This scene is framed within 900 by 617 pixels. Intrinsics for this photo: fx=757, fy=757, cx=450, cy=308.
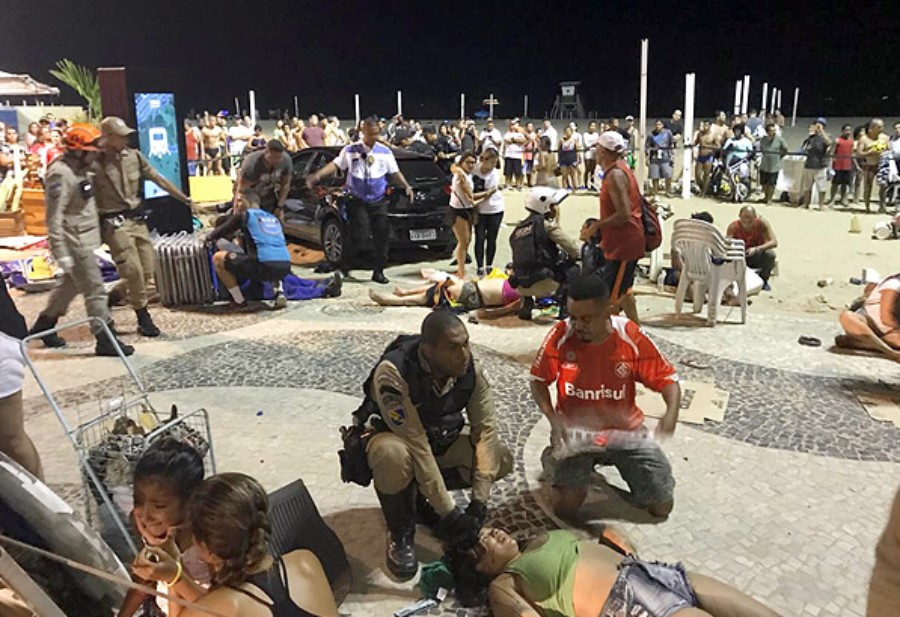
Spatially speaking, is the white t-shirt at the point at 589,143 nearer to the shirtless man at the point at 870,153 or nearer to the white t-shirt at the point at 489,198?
the shirtless man at the point at 870,153

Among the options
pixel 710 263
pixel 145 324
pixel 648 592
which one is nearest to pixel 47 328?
pixel 145 324

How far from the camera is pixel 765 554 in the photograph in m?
3.67

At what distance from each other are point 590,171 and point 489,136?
2747 millimetres

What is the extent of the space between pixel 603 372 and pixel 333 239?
261 inches

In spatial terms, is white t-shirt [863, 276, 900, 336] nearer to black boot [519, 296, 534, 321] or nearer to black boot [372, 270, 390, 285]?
black boot [519, 296, 534, 321]

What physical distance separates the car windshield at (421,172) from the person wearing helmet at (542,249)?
125 inches

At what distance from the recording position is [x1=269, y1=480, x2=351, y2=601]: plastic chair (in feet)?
10.7

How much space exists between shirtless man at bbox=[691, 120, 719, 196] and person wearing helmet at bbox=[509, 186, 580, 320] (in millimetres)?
10751

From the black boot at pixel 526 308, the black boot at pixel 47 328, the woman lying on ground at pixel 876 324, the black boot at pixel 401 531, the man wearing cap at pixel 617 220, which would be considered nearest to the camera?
the black boot at pixel 401 531

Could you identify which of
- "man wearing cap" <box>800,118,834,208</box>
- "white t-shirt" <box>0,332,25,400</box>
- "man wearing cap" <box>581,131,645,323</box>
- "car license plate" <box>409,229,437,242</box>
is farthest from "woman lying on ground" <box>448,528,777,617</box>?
"man wearing cap" <box>800,118,834,208</box>

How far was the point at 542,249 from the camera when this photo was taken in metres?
7.37

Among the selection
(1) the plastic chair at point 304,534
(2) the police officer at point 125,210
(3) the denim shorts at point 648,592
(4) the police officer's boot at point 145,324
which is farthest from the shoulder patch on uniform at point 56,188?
(3) the denim shorts at point 648,592

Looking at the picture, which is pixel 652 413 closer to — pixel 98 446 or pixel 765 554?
pixel 765 554

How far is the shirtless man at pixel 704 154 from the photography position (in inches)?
664
